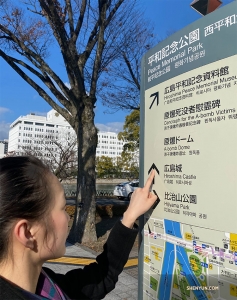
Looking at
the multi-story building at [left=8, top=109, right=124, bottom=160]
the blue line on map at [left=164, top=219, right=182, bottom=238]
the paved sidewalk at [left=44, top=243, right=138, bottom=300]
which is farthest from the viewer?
the multi-story building at [left=8, top=109, right=124, bottom=160]

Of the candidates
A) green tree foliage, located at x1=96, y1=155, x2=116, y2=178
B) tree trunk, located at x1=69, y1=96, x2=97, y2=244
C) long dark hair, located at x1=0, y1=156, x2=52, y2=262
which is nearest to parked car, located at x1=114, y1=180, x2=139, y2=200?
green tree foliage, located at x1=96, y1=155, x2=116, y2=178

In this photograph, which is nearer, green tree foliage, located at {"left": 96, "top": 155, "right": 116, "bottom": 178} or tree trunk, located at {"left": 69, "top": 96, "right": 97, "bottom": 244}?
tree trunk, located at {"left": 69, "top": 96, "right": 97, "bottom": 244}

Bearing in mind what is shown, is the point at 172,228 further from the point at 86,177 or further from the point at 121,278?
the point at 86,177

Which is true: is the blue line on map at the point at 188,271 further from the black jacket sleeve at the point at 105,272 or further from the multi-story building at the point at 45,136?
the multi-story building at the point at 45,136

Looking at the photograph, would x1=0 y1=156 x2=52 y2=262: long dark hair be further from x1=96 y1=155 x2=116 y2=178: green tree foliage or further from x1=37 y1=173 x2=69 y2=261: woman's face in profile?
x1=96 y1=155 x2=116 y2=178: green tree foliage

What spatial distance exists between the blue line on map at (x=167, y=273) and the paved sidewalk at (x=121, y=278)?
2693 mm

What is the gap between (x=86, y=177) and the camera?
7191 millimetres

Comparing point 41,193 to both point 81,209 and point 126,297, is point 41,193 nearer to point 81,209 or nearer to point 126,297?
point 126,297

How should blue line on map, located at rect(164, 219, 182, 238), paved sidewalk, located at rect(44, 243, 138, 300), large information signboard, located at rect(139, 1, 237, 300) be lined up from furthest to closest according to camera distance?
paved sidewalk, located at rect(44, 243, 138, 300) → blue line on map, located at rect(164, 219, 182, 238) → large information signboard, located at rect(139, 1, 237, 300)

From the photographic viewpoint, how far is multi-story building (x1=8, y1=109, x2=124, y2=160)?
2060cm

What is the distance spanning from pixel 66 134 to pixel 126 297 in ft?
63.1

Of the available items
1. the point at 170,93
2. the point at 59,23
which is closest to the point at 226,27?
the point at 170,93

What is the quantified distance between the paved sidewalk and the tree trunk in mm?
627

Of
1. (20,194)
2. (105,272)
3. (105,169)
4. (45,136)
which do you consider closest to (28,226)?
(20,194)
